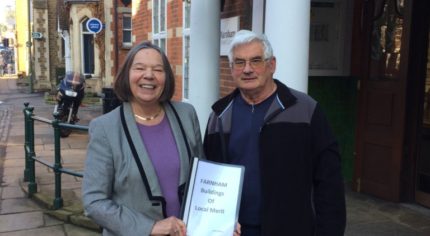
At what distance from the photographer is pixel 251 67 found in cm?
218

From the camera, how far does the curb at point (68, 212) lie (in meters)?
5.07

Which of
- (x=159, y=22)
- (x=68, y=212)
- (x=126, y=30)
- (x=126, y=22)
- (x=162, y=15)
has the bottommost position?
(x=68, y=212)

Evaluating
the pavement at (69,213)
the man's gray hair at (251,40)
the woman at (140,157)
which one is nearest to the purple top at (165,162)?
the woman at (140,157)

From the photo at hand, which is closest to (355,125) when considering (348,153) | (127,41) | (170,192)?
(348,153)

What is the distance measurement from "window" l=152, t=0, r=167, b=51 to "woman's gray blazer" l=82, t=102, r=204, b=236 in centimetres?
641

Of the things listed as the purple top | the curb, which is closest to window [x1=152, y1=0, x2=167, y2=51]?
the curb

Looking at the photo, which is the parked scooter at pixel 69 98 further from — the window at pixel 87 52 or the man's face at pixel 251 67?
the window at pixel 87 52

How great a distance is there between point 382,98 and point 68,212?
3.60 metres

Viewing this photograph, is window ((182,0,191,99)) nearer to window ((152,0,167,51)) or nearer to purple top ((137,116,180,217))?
window ((152,0,167,51))

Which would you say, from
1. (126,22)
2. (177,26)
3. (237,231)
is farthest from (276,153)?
(126,22)

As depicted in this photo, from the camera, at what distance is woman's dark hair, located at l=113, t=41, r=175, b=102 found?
7.09 feet

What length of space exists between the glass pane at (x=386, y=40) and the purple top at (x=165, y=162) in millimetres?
3730

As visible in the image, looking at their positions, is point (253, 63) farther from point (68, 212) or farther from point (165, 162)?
point (68, 212)

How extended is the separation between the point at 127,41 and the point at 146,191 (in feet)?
58.0
